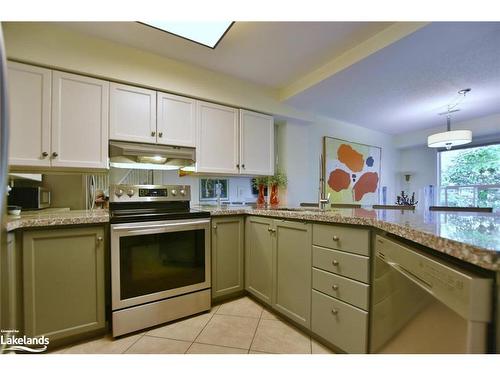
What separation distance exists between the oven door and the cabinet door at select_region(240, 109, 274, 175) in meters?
0.93

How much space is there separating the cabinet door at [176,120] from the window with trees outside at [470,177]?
15.1 ft

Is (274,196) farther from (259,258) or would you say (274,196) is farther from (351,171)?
(351,171)

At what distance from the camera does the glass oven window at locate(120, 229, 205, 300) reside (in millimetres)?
1524

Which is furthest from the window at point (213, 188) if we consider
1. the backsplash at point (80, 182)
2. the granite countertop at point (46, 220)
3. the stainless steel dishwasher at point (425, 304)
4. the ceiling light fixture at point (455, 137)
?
the ceiling light fixture at point (455, 137)

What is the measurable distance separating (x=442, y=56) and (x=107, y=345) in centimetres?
325

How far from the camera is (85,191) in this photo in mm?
2039

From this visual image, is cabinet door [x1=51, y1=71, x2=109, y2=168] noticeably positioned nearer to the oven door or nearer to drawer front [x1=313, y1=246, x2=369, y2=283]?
the oven door

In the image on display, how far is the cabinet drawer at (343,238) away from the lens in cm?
118

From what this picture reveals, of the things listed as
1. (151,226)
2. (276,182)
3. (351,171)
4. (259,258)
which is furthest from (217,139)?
(351,171)

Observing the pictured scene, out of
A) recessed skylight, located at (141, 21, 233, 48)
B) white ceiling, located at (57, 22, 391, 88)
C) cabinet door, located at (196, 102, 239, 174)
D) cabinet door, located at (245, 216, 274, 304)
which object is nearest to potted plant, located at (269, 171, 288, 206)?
cabinet door, located at (196, 102, 239, 174)

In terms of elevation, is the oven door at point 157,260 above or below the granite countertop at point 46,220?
below

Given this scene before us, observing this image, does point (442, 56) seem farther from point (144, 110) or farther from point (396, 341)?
point (144, 110)

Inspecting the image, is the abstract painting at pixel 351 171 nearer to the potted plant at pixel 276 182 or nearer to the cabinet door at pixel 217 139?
the potted plant at pixel 276 182
